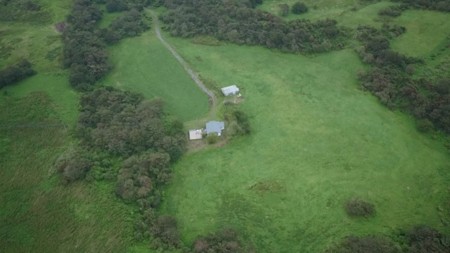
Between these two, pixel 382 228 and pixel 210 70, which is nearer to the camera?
pixel 382 228

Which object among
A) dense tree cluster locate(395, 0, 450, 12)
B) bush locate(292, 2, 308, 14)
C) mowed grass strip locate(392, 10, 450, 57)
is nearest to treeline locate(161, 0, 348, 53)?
bush locate(292, 2, 308, 14)

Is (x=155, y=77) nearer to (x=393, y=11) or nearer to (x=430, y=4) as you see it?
(x=393, y=11)

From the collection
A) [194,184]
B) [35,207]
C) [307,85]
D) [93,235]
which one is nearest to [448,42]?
[307,85]

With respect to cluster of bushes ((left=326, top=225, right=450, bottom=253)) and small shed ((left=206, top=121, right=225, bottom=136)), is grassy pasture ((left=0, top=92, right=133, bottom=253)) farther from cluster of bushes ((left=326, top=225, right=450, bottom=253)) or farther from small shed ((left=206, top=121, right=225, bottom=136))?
cluster of bushes ((left=326, top=225, right=450, bottom=253))

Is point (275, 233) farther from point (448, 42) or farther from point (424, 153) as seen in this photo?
point (448, 42)

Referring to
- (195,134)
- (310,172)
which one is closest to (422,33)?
(310,172)

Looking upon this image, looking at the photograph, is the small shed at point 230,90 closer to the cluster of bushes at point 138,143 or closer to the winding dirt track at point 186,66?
the winding dirt track at point 186,66
